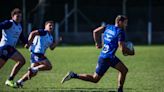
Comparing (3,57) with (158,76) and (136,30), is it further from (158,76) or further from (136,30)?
(136,30)

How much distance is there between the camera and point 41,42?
1380 centimetres

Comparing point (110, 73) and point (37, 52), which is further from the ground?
point (37, 52)

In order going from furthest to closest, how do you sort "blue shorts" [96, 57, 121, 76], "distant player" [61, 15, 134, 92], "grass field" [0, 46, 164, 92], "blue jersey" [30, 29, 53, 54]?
"blue jersey" [30, 29, 53, 54], "grass field" [0, 46, 164, 92], "blue shorts" [96, 57, 121, 76], "distant player" [61, 15, 134, 92]

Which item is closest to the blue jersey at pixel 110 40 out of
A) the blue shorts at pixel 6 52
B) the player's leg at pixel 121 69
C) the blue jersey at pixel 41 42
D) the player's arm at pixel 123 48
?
the player's arm at pixel 123 48

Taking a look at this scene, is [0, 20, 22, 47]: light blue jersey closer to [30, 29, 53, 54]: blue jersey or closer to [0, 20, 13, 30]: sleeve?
[0, 20, 13, 30]: sleeve

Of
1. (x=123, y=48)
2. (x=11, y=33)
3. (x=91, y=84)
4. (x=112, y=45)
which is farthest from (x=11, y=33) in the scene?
(x=123, y=48)

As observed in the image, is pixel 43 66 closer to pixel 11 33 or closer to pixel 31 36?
pixel 31 36

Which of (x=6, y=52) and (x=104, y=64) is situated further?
(x=6, y=52)

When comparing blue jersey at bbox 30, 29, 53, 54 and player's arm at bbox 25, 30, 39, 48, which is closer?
player's arm at bbox 25, 30, 39, 48

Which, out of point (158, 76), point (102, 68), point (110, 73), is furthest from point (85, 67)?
point (102, 68)

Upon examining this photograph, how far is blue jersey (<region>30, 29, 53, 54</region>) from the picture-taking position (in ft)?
45.1

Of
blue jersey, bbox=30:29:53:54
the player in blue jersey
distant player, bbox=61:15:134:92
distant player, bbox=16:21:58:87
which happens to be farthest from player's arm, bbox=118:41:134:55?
the player in blue jersey

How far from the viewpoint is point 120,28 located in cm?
1220

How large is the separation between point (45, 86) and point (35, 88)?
57cm
